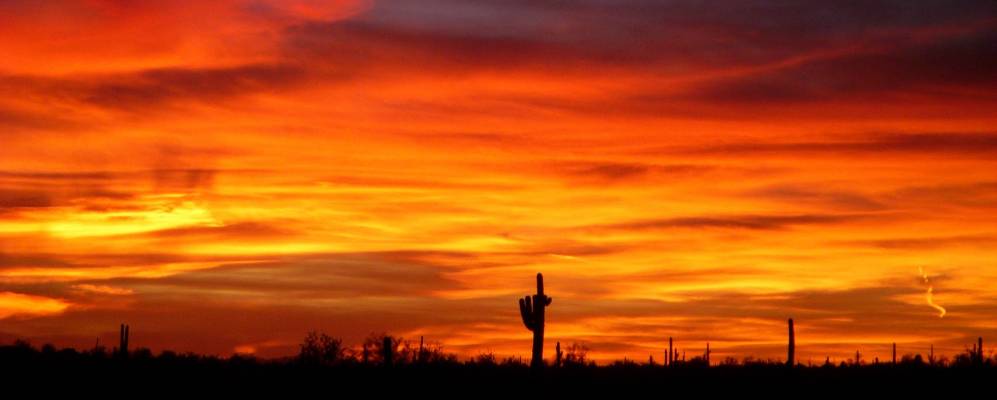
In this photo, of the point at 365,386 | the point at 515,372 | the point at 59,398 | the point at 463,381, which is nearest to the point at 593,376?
the point at 515,372

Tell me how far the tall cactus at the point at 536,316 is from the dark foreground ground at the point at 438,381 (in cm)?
71

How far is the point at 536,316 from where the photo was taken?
1640 inches

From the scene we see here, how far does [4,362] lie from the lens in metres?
43.0

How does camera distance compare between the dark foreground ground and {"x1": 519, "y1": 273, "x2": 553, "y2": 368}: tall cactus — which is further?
{"x1": 519, "y1": 273, "x2": 553, "y2": 368}: tall cactus

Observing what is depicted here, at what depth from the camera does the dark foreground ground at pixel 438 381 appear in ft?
115

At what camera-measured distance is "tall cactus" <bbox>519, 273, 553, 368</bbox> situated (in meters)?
41.1

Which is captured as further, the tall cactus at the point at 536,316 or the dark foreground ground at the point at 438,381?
the tall cactus at the point at 536,316

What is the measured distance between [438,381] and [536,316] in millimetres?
5117

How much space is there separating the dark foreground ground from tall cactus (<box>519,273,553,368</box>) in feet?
2.34

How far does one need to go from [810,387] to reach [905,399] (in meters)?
3.59

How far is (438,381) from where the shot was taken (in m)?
37.8

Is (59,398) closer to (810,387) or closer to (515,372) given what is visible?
(515,372)

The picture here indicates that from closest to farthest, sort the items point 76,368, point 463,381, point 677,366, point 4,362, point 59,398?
point 59,398 < point 463,381 < point 76,368 < point 4,362 < point 677,366

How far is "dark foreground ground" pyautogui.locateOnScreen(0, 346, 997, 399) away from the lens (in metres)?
34.9
